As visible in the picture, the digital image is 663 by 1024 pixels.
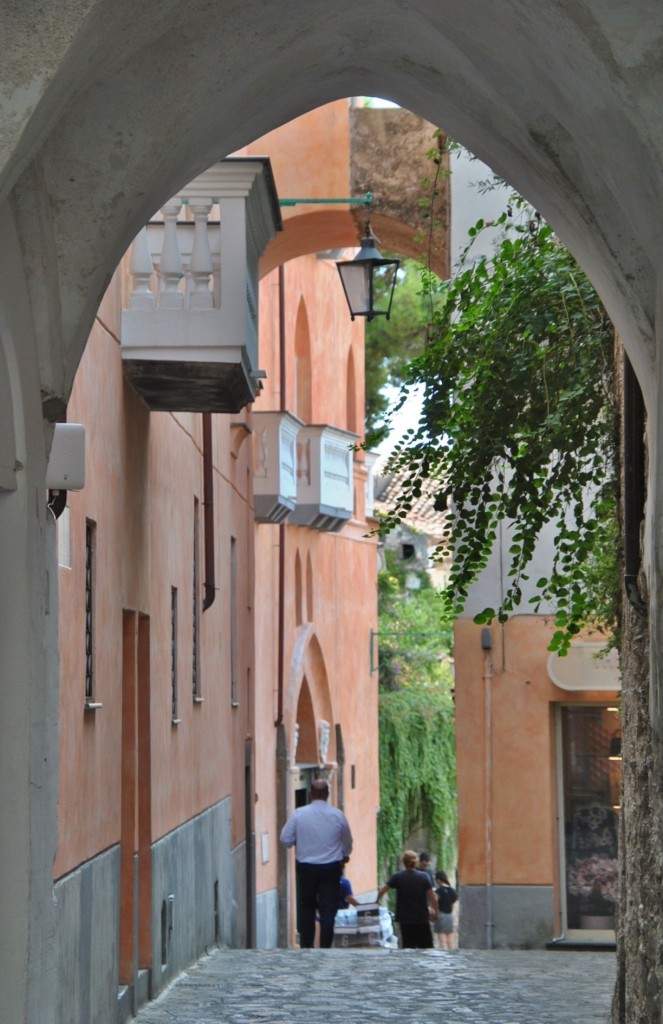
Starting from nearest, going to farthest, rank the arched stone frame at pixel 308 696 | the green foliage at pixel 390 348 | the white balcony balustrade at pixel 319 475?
1. the white balcony balustrade at pixel 319 475
2. the arched stone frame at pixel 308 696
3. the green foliage at pixel 390 348

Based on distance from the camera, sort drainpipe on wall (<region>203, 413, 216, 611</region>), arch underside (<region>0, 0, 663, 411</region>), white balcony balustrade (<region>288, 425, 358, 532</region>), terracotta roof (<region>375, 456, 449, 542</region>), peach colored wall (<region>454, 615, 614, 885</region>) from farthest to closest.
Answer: terracotta roof (<region>375, 456, 449, 542</region>) < white balcony balustrade (<region>288, 425, 358, 532</region>) < peach colored wall (<region>454, 615, 614, 885</region>) < drainpipe on wall (<region>203, 413, 216, 611</region>) < arch underside (<region>0, 0, 663, 411</region>)

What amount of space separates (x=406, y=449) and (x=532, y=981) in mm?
4436

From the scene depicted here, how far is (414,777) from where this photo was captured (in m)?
33.6

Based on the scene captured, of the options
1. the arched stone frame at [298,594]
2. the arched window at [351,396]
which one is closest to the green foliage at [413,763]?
the arched window at [351,396]

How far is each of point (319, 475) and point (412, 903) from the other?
9205 mm

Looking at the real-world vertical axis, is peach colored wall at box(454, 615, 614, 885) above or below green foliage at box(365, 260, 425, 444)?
below

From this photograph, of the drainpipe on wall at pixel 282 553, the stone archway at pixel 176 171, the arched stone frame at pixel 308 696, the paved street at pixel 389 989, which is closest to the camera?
the stone archway at pixel 176 171

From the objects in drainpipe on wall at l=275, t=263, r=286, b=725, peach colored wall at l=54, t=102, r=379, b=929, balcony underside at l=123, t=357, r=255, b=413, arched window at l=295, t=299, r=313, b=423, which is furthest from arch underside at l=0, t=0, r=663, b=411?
arched window at l=295, t=299, r=313, b=423

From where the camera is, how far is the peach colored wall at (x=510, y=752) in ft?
54.4

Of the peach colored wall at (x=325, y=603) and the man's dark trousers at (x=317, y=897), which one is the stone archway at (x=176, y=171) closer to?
the man's dark trousers at (x=317, y=897)

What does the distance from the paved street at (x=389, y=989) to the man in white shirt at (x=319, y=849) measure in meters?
0.71

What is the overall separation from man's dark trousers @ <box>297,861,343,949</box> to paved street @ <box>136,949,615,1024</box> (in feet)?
2.26

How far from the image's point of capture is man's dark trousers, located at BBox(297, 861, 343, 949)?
48.8 ft

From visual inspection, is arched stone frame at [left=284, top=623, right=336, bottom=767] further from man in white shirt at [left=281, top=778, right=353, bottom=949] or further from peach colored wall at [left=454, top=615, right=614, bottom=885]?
man in white shirt at [left=281, top=778, right=353, bottom=949]
